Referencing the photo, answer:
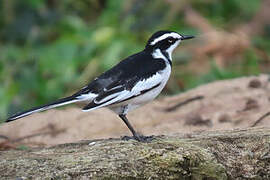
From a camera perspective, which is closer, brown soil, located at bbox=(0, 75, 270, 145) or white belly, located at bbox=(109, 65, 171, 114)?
white belly, located at bbox=(109, 65, 171, 114)

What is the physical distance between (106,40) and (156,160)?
623 centimetres

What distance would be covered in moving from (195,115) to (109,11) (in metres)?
→ 4.89

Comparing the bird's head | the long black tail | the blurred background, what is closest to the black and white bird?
the long black tail

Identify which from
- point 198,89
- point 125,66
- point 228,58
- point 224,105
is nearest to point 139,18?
point 228,58

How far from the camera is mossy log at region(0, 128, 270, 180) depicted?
427 centimetres

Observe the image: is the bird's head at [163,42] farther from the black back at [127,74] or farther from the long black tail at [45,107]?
the long black tail at [45,107]

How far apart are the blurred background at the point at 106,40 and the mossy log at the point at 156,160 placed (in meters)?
4.43

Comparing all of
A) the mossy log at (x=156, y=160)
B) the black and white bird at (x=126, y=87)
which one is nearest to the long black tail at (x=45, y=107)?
the black and white bird at (x=126, y=87)

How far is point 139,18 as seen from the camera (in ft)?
35.4

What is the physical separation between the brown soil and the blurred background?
1722 millimetres

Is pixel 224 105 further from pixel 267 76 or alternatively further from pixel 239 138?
pixel 239 138

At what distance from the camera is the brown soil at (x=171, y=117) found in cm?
665

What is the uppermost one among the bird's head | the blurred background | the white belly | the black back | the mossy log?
the blurred background

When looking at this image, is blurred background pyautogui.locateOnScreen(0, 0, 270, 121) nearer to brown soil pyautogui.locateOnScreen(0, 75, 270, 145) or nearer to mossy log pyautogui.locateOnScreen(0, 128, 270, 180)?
brown soil pyautogui.locateOnScreen(0, 75, 270, 145)
